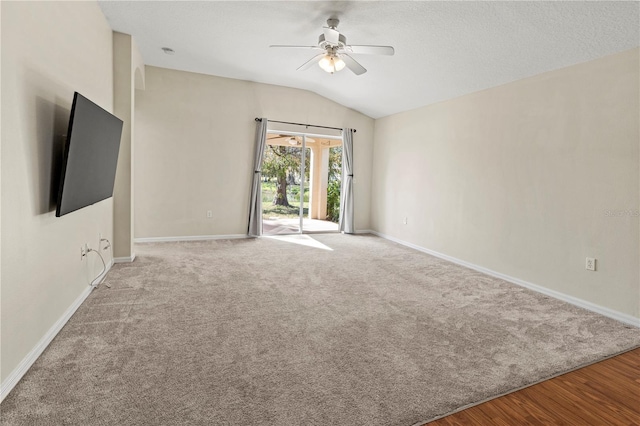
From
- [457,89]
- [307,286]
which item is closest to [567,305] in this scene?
[307,286]

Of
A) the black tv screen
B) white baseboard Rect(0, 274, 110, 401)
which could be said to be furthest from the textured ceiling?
white baseboard Rect(0, 274, 110, 401)

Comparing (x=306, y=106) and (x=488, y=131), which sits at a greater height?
(x=306, y=106)

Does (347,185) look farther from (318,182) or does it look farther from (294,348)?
(294,348)

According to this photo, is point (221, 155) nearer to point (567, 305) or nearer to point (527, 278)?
point (527, 278)

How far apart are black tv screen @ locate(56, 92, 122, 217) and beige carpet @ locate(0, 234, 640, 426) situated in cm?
102

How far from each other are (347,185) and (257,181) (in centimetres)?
193

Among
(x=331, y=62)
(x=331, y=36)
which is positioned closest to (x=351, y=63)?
(x=331, y=62)

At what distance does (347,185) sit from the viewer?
741 cm

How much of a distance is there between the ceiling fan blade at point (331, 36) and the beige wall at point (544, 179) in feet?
8.01

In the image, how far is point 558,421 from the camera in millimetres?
1912

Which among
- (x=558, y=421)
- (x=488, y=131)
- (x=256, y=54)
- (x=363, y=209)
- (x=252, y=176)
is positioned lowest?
A: (x=558, y=421)

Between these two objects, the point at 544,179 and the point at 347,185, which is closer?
the point at 544,179

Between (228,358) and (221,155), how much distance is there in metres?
4.63

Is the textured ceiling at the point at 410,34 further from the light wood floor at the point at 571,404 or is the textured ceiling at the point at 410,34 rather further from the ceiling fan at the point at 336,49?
the light wood floor at the point at 571,404
